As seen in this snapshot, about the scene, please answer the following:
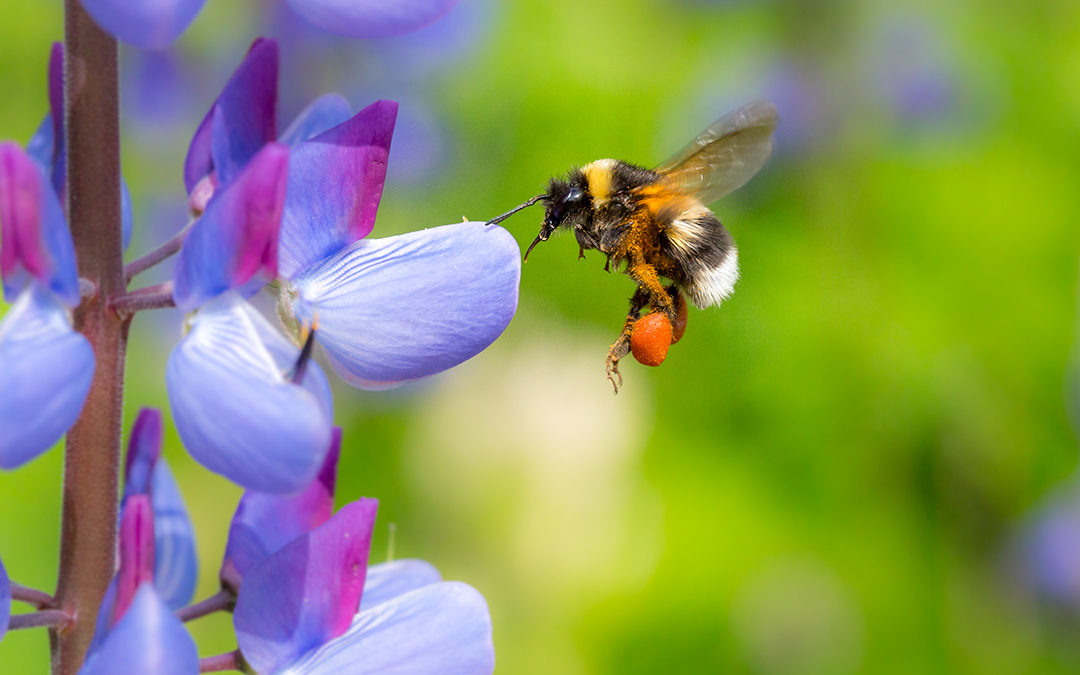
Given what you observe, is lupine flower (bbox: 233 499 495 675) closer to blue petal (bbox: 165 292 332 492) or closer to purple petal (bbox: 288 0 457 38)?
blue petal (bbox: 165 292 332 492)

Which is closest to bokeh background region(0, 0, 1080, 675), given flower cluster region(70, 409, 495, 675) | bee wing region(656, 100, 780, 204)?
bee wing region(656, 100, 780, 204)

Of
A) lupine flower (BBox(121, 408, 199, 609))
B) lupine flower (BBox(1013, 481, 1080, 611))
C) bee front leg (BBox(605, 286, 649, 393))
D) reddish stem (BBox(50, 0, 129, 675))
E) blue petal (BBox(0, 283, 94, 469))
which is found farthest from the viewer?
lupine flower (BBox(1013, 481, 1080, 611))

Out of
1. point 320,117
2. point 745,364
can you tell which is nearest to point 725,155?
point 320,117

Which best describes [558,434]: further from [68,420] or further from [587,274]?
[68,420]

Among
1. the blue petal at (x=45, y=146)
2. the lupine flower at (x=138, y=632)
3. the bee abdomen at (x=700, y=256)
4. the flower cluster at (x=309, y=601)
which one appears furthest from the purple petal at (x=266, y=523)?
the bee abdomen at (x=700, y=256)

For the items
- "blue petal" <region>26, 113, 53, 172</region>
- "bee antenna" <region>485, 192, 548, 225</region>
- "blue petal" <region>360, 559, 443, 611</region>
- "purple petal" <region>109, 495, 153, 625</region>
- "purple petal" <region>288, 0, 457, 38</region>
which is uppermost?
"purple petal" <region>288, 0, 457, 38</region>

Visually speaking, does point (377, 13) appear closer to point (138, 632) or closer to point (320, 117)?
point (320, 117)

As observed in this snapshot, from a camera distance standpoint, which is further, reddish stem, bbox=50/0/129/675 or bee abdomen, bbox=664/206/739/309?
bee abdomen, bbox=664/206/739/309

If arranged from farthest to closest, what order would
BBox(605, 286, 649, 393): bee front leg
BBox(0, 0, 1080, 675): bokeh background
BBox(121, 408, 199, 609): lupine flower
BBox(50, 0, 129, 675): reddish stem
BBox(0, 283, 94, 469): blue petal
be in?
BBox(0, 0, 1080, 675): bokeh background < BBox(605, 286, 649, 393): bee front leg < BBox(121, 408, 199, 609): lupine flower < BBox(50, 0, 129, 675): reddish stem < BBox(0, 283, 94, 469): blue petal
